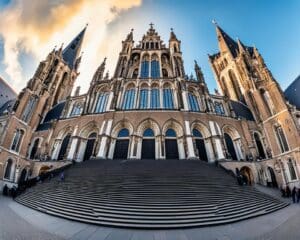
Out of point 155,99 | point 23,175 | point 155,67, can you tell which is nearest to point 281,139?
point 155,99

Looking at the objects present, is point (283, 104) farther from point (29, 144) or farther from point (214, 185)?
Answer: point (29, 144)

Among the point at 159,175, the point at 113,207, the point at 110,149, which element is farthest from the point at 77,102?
the point at 113,207

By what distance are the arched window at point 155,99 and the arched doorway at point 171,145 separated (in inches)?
138

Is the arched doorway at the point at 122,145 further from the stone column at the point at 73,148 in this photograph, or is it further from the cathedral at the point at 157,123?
the stone column at the point at 73,148

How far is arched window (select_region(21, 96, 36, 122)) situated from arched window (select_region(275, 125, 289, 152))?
98.1 feet

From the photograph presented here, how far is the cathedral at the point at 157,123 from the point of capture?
1582 centimetres

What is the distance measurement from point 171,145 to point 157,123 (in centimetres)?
284

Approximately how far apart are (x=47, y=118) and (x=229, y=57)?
32585 millimetres

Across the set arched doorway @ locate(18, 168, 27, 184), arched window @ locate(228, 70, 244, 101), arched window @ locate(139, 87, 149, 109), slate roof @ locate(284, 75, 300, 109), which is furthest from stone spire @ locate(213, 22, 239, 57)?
arched doorway @ locate(18, 168, 27, 184)

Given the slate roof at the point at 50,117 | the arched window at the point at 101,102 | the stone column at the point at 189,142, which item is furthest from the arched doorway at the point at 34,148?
the stone column at the point at 189,142

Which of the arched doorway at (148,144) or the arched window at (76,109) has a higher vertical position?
the arched window at (76,109)

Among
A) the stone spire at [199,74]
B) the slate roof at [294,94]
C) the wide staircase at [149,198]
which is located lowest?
the wide staircase at [149,198]

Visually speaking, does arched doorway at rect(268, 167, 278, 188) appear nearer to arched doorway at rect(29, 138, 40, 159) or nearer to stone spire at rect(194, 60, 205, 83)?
stone spire at rect(194, 60, 205, 83)

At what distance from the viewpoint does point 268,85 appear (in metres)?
19.5
